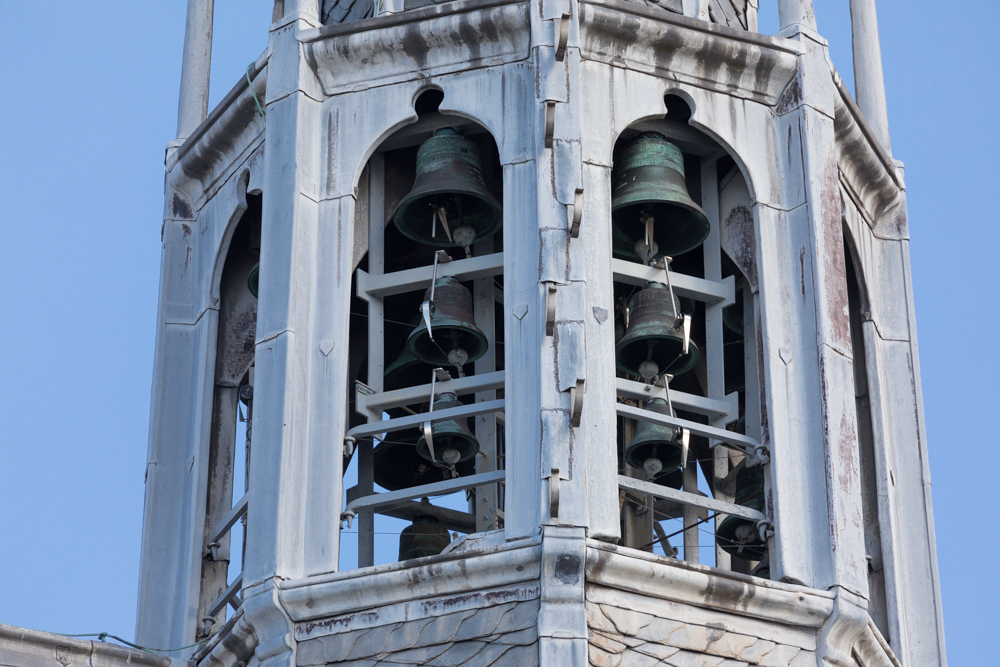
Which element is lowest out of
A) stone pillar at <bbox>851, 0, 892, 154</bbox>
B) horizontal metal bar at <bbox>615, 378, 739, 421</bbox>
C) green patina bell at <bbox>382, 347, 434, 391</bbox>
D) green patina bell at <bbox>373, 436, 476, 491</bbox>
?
horizontal metal bar at <bbox>615, 378, 739, 421</bbox>

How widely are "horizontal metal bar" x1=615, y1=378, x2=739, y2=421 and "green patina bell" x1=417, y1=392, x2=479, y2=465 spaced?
59.0 inches

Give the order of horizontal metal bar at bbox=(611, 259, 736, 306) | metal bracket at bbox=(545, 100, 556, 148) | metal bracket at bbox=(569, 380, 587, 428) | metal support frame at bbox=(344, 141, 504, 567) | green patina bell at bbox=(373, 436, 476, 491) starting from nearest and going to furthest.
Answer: metal bracket at bbox=(569, 380, 587, 428)
metal support frame at bbox=(344, 141, 504, 567)
metal bracket at bbox=(545, 100, 556, 148)
horizontal metal bar at bbox=(611, 259, 736, 306)
green patina bell at bbox=(373, 436, 476, 491)

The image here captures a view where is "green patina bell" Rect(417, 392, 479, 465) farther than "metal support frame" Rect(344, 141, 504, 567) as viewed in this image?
Yes

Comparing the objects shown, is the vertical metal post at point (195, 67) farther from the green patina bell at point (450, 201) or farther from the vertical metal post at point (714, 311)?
the vertical metal post at point (714, 311)

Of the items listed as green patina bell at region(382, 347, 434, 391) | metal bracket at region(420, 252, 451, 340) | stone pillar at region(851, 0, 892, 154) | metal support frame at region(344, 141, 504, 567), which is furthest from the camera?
stone pillar at region(851, 0, 892, 154)

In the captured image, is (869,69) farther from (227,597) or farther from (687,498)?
(227,597)

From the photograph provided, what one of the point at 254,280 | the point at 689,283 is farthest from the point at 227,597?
the point at 689,283

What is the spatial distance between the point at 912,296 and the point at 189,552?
25.2ft

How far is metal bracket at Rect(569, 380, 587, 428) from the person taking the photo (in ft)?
72.2

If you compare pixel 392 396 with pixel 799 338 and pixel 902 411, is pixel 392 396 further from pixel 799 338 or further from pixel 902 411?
pixel 902 411

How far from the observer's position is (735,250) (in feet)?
80.7

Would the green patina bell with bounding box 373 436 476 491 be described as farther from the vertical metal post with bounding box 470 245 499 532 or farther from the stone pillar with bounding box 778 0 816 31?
the stone pillar with bounding box 778 0 816 31

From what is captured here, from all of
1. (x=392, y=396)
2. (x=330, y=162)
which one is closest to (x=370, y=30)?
(x=330, y=162)

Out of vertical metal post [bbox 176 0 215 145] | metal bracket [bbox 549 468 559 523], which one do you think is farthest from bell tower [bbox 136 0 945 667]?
vertical metal post [bbox 176 0 215 145]
